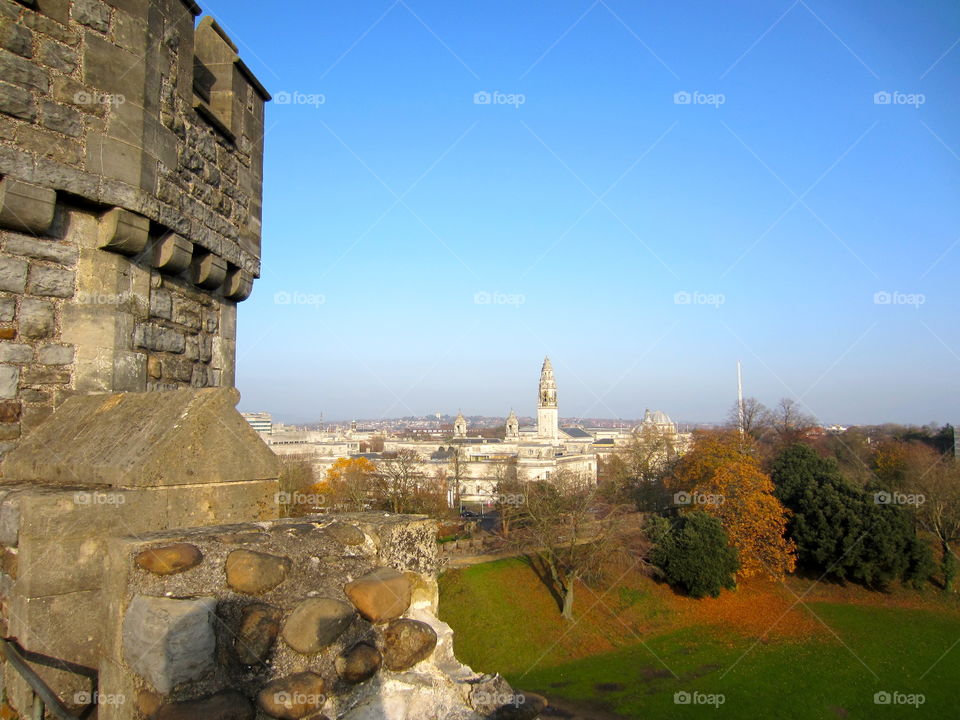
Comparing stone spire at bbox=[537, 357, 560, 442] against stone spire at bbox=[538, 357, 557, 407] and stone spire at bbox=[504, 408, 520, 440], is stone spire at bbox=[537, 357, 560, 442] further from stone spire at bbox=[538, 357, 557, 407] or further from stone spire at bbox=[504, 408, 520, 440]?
stone spire at bbox=[504, 408, 520, 440]

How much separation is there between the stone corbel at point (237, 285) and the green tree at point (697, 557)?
91.2 ft

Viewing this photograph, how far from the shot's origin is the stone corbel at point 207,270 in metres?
4.96

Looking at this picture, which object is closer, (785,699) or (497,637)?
(785,699)

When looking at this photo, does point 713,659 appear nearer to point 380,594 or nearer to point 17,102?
point 380,594

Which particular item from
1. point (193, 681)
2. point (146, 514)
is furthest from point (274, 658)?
point (146, 514)

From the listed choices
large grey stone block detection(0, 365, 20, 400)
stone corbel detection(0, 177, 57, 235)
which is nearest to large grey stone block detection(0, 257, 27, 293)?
stone corbel detection(0, 177, 57, 235)

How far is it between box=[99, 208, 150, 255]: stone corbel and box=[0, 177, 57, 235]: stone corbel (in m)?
0.28

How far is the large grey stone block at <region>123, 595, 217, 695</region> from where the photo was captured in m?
2.15

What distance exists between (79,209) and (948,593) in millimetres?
38380

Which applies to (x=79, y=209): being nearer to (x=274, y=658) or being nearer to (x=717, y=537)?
(x=274, y=658)

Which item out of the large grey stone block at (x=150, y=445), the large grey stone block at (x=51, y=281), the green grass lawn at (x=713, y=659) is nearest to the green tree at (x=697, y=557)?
the green grass lawn at (x=713, y=659)

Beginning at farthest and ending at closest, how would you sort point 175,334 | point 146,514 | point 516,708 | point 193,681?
point 175,334 → point 146,514 → point 516,708 → point 193,681

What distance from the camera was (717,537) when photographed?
30.0m

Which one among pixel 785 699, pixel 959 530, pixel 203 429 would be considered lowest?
pixel 785 699
